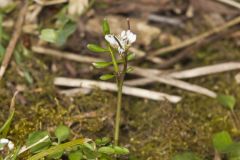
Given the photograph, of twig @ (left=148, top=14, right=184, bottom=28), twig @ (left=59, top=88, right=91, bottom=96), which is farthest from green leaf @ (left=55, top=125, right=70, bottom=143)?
twig @ (left=148, top=14, right=184, bottom=28)

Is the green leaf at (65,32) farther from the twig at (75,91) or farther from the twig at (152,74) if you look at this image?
the twig at (75,91)

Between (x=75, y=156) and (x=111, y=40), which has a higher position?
(x=111, y=40)

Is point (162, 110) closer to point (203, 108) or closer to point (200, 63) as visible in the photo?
point (203, 108)

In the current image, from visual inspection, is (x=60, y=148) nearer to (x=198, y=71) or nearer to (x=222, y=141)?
(x=222, y=141)

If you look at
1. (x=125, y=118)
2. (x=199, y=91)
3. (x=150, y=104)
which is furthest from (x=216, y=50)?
(x=125, y=118)

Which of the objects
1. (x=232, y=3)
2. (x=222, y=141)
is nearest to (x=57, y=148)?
(x=222, y=141)

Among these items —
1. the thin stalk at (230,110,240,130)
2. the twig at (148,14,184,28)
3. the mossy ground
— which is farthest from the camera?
the twig at (148,14,184,28)

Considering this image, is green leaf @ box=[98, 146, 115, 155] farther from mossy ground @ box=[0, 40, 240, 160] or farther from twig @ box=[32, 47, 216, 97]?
twig @ box=[32, 47, 216, 97]
